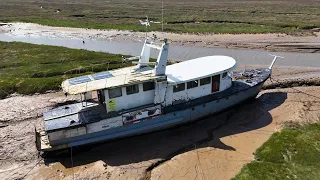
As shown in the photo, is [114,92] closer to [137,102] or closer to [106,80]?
[106,80]

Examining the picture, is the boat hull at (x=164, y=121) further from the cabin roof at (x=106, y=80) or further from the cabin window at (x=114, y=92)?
the cabin roof at (x=106, y=80)

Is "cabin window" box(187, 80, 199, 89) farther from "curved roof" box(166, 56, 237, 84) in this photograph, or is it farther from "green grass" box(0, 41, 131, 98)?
"green grass" box(0, 41, 131, 98)

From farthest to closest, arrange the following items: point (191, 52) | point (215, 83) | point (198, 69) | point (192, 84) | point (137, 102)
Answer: point (191, 52)
point (198, 69)
point (215, 83)
point (192, 84)
point (137, 102)

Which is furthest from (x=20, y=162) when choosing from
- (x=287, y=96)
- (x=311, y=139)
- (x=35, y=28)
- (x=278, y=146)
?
(x=35, y=28)

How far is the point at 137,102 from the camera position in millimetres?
18234

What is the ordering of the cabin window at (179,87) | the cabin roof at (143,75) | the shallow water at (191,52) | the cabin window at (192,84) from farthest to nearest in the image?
the shallow water at (191,52) → the cabin window at (192,84) → the cabin window at (179,87) → the cabin roof at (143,75)

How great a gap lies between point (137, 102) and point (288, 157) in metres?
8.68

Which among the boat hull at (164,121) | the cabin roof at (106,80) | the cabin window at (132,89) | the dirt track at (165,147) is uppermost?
the cabin roof at (106,80)

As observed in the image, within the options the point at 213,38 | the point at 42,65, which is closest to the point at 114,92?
the point at 42,65

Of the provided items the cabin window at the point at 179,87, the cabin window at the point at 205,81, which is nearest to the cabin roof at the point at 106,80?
the cabin window at the point at 179,87

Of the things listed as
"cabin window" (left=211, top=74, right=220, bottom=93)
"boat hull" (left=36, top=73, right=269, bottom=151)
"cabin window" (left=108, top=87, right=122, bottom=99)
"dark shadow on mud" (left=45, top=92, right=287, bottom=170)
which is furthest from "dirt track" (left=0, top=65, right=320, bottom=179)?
"cabin window" (left=108, top=87, right=122, bottom=99)

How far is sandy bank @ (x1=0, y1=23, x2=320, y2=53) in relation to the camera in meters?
39.9

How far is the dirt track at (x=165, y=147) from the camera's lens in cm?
1580

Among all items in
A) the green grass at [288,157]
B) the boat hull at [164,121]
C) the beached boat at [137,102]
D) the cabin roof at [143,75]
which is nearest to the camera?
the green grass at [288,157]
